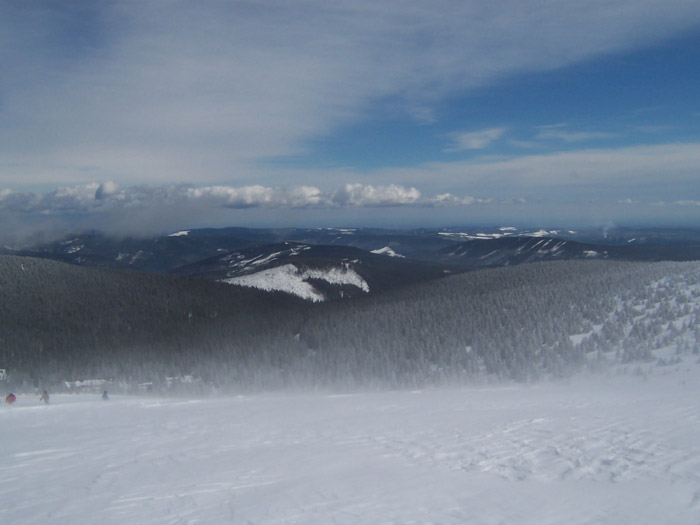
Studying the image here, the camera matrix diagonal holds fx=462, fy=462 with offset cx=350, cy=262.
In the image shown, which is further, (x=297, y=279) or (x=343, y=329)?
Answer: (x=297, y=279)

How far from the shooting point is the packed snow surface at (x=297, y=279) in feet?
513

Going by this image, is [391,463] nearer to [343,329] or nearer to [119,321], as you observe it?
[343,329]

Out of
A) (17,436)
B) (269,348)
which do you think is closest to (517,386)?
(17,436)

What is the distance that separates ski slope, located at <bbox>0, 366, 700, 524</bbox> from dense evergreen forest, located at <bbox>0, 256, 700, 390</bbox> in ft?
26.3

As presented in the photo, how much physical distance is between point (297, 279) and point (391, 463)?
15173 cm

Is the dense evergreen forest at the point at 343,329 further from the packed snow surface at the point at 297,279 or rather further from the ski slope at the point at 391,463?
the packed snow surface at the point at 297,279

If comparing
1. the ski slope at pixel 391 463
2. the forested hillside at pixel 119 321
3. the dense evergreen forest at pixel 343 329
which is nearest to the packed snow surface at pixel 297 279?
the forested hillside at pixel 119 321

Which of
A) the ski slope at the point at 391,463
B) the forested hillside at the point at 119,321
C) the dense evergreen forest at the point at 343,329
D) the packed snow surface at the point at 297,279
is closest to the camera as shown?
the ski slope at the point at 391,463

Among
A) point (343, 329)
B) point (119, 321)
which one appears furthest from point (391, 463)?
point (119, 321)

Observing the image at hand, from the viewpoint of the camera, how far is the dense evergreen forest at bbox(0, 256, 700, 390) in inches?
1318

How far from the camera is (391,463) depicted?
1512 cm

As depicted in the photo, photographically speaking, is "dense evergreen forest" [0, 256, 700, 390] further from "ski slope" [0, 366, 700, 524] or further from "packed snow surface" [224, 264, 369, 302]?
"packed snow surface" [224, 264, 369, 302]

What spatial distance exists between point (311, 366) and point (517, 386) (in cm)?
2384

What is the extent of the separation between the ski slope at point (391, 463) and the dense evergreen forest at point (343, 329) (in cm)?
801
